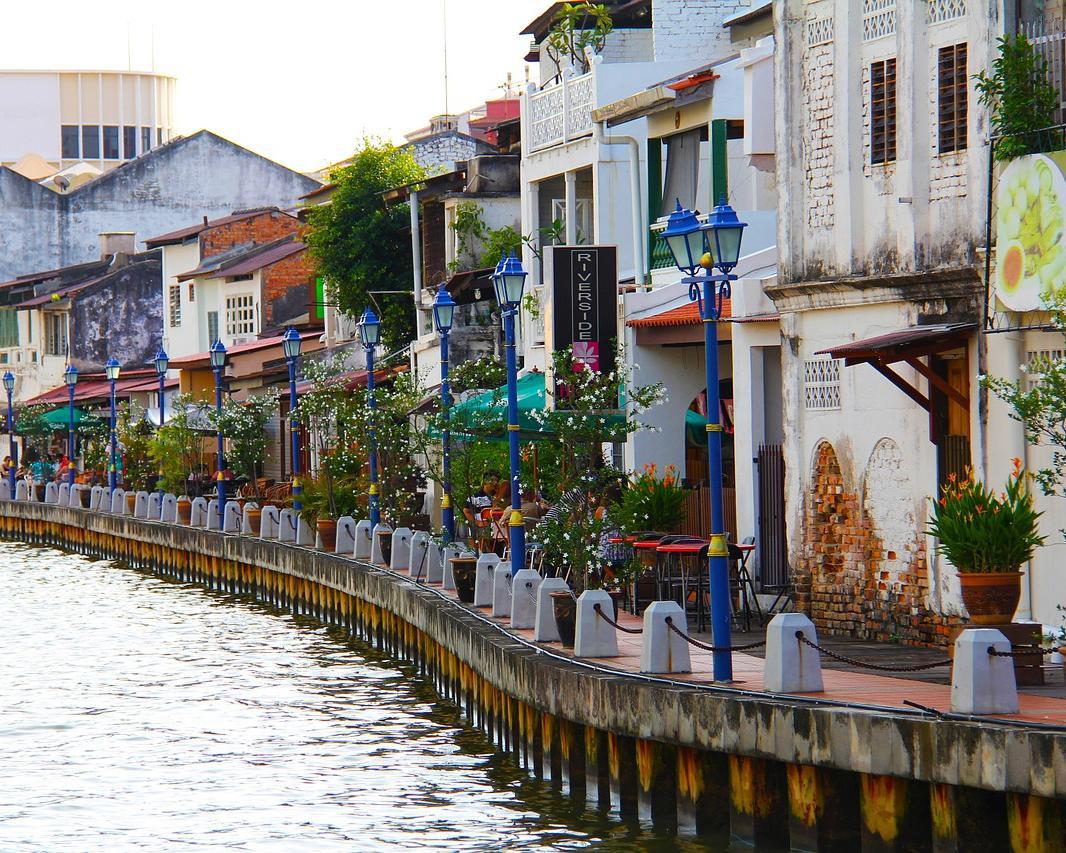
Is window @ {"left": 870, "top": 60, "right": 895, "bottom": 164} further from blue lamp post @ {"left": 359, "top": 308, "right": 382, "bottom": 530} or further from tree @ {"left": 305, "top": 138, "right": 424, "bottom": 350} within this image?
tree @ {"left": 305, "top": 138, "right": 424, "bottom": 350}

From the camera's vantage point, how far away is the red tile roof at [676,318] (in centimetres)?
2668

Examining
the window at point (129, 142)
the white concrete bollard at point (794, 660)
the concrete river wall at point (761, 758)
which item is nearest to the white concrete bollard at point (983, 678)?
the concrete river wall at point (761, 758)

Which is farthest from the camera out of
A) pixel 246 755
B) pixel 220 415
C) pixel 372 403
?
pixel 220 415

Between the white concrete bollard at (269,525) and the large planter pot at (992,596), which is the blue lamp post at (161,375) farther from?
the large planter pot at (992,596)

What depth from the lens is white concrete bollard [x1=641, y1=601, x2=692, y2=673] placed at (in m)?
16.7

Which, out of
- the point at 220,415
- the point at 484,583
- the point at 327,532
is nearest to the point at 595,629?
the point at 484,583

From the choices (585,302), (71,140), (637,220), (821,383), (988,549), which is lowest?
(988,549)

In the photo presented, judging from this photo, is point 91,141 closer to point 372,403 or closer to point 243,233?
point 243,233

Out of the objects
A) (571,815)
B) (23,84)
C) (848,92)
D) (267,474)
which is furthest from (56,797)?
(23,84)

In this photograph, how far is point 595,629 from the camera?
720 inches

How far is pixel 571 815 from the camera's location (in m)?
17.2

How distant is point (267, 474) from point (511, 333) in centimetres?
3219

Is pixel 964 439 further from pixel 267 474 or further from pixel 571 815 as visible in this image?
pixel 267 474

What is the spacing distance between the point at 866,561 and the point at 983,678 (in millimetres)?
7613
